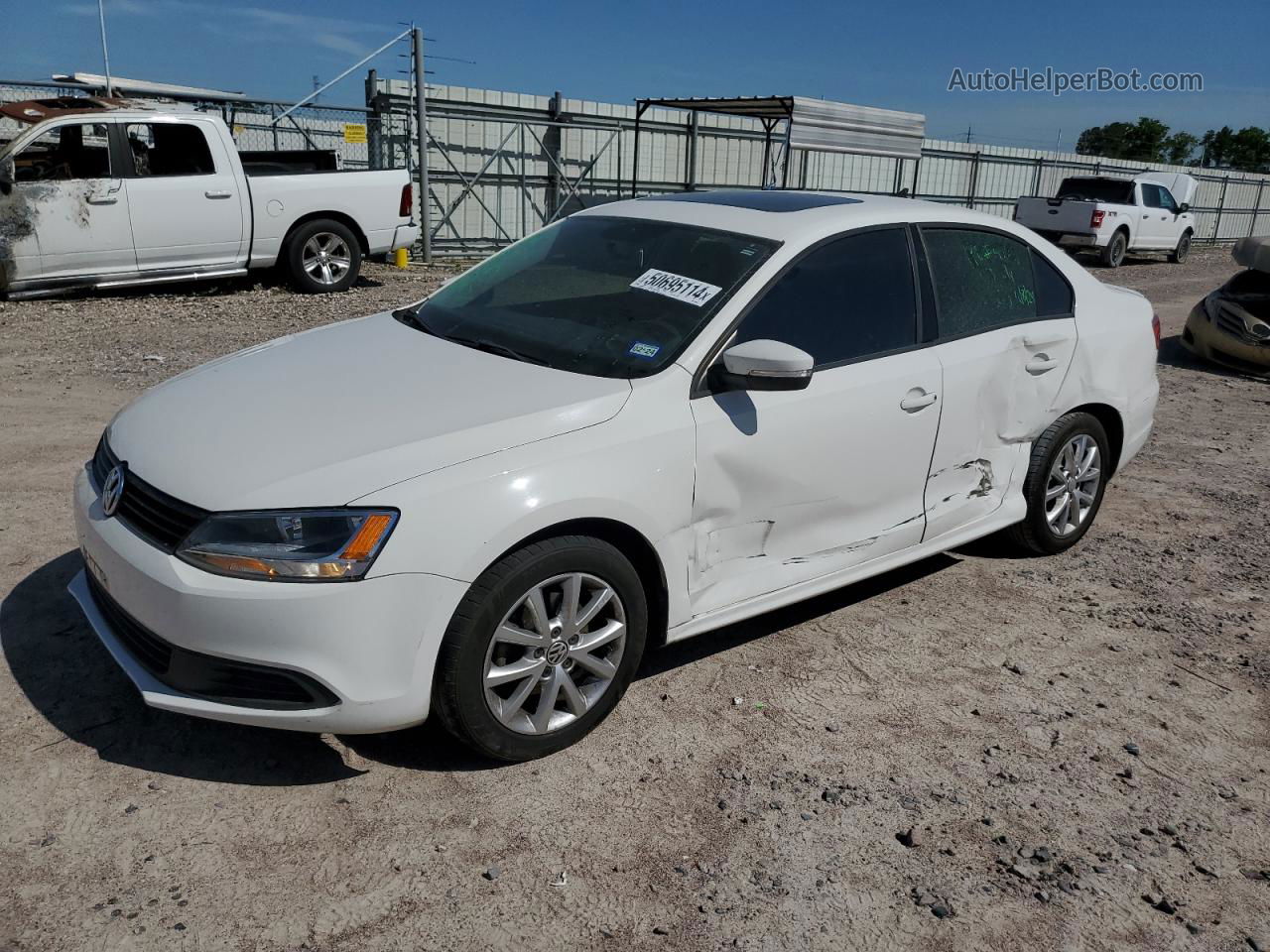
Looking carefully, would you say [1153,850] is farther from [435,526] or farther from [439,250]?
[439,250]

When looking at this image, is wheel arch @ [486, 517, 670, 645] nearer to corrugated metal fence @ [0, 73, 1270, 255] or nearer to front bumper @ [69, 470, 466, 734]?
front bumper @ [69, 470, 466, 734]

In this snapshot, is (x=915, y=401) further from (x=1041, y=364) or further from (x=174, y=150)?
(x=174, y=150)

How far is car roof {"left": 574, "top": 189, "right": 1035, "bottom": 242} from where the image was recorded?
3850 mm

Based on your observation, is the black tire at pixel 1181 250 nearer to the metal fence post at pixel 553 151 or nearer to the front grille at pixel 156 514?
the metal fence post at pixel 553 151

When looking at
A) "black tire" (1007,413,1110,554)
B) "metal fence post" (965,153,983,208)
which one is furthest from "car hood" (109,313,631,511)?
"metal fence post" (965,153,983,208)

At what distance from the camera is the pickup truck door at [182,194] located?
1023cm

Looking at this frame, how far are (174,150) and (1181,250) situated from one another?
2081 centimetres

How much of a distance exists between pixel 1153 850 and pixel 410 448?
A: 2394 mm

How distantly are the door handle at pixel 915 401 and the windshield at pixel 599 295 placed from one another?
78 centimetres

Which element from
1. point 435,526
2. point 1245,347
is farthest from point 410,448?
point 1245,347

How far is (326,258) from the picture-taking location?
11617 millimetres

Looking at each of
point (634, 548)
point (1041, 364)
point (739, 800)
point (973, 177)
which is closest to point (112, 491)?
point (634, 548)

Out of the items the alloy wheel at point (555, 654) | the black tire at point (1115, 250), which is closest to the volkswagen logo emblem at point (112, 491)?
the alloy wheel at point (555, 654)

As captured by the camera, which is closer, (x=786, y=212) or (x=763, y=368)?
(x=763, y=368)
